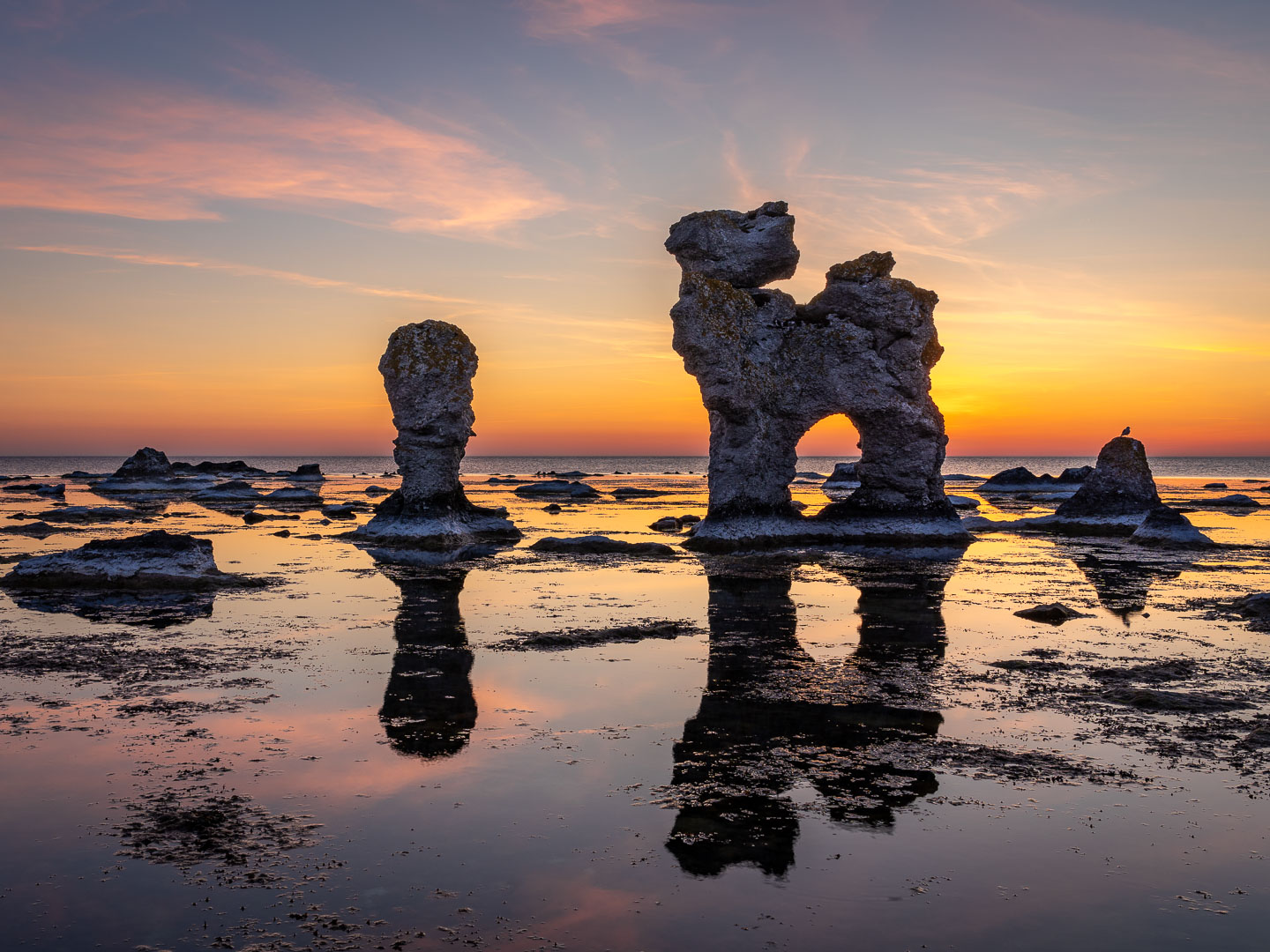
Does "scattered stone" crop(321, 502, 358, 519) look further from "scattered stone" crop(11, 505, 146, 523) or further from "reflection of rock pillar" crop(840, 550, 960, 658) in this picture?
"reflection of rock pillar" crop(840, 550, 960, 658)

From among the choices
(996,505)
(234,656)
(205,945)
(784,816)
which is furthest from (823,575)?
→ (996,505)

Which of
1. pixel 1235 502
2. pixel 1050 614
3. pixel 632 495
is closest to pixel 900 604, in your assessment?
pixel 1050 614

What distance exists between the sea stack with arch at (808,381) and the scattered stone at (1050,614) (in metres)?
14.4

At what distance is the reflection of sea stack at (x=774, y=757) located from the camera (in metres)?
6.93

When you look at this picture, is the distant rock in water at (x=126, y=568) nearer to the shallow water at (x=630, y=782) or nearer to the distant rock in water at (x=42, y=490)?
the shallow water at (x=630, y=782)

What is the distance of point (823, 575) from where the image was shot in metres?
23.5

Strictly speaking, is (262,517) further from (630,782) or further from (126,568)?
(630,782)

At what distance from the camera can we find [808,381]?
109ft

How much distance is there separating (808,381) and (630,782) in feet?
88.1

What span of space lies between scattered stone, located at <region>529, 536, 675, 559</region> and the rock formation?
4.25 meters

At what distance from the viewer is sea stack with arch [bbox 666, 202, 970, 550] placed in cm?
3200

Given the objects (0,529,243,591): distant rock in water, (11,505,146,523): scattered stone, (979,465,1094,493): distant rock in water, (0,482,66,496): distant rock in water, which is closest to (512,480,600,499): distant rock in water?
(11,505,146,523): scattered stone

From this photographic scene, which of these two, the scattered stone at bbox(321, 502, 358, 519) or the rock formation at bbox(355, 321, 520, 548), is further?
the scattered stone at bbox(321, 502, 358, 519)

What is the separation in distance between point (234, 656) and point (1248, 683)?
14.1 meters
